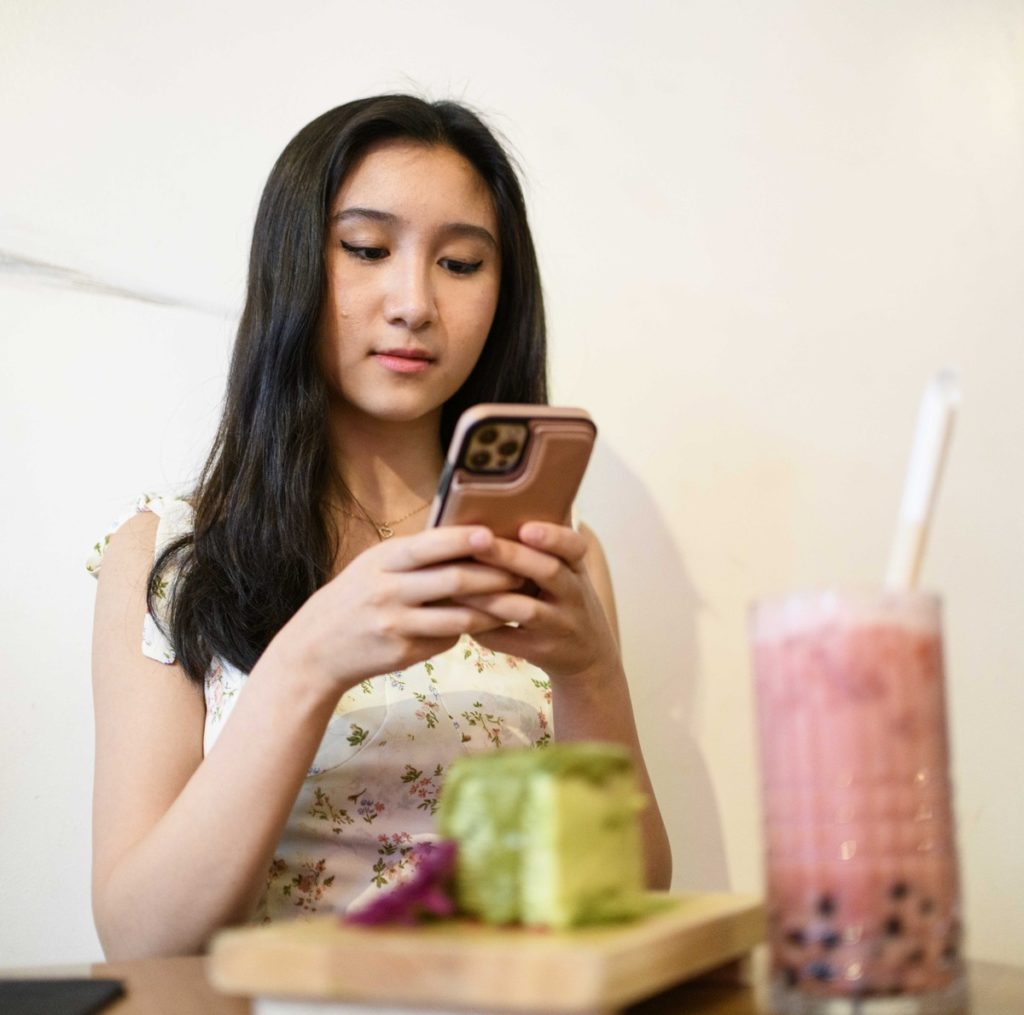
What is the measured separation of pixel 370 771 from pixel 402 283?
0.49 metres

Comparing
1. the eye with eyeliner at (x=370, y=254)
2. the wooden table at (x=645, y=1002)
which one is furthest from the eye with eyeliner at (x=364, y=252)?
the wooden table at (x=645, y=1002)

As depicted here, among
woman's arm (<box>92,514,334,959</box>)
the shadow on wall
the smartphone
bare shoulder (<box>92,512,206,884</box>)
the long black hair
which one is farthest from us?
the shadow on wall

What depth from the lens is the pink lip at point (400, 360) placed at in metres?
1.27

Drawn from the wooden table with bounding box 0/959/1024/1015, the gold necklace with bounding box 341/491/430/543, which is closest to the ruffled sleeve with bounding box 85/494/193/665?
the gold necklace with bounding box 341/491/430/543

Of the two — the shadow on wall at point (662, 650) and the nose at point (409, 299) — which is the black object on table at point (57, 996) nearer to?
the nose at point (409, 299)

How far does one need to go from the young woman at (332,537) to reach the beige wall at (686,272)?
0.18 m

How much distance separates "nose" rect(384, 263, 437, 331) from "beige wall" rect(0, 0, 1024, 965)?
0.33 metres

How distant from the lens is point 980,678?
152 centimetres

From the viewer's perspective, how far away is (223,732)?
94 cm

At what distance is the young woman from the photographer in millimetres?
1132

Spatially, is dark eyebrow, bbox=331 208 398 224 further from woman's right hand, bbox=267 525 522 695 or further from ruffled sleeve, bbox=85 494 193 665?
woman's right hand, bbox=267 525 522 695

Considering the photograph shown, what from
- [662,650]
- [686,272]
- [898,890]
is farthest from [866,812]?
[686,272]

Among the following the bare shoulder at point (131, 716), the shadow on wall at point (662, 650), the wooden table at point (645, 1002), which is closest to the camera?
the wooden table at point (645, 1002)

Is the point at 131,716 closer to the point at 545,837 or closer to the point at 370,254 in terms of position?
the point at 370,254
